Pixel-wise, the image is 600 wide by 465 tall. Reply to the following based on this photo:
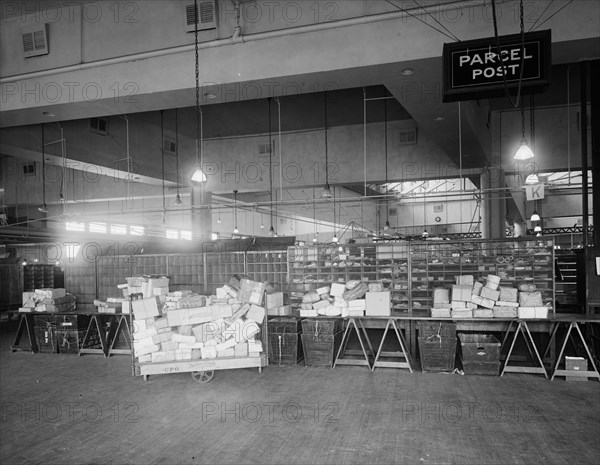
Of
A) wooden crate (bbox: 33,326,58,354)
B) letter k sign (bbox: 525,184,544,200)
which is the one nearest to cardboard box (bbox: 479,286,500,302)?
letter k sign (bbox: 525,184,544,200)

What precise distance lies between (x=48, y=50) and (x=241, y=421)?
6.86 meters

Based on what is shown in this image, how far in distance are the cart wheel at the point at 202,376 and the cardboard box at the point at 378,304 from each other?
8.80ft

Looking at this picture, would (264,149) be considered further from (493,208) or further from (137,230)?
(137,230)

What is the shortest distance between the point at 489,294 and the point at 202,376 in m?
4.53

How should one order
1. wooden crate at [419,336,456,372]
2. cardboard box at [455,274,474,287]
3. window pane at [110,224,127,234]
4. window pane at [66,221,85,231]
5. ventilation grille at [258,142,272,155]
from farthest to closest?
1. window pane at [110,224,127,234]
2. window pane at [66,221,85,231]
3. ventilation grille at [258,142,272,155]
4. cardboard box at [455,274,474,287]
5. wooden crate at [419,336,456,372]

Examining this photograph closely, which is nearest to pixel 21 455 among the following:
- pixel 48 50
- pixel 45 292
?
pixel 45 292

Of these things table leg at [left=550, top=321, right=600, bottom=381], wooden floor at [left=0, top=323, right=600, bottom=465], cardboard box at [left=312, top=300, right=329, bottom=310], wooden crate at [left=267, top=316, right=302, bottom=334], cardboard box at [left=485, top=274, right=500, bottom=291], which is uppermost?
cardboard box at [left=485, top=274, right=500, bottom=291]

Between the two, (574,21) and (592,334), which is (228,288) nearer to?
(592,334)

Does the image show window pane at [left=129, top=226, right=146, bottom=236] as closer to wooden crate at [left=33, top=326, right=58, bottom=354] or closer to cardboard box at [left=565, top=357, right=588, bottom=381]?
wooden crate at [left=33, top=326, right=58, bottom=354]

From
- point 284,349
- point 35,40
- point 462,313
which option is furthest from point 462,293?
point 35,40

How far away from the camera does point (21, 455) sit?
421 centimetres

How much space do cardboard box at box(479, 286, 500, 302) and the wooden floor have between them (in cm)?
116

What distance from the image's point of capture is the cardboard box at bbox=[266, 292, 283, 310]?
7.59 m

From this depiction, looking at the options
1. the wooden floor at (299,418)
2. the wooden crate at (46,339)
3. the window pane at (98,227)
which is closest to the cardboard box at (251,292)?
the wooden floor at (299,418)
